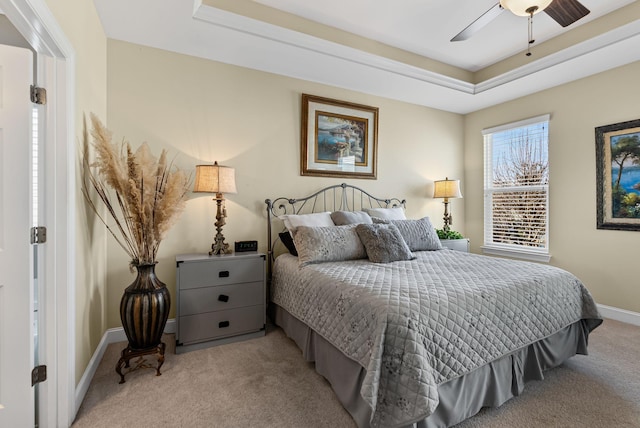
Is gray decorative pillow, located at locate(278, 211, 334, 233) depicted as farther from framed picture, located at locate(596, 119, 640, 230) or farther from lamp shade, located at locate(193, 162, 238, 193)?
framed picture, located at locate(596, 119, 640, 230)

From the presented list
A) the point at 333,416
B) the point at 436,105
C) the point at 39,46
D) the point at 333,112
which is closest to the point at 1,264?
the point at 39,46

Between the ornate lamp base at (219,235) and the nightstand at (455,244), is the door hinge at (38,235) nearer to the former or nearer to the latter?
the ornate lamp base at (219,235)

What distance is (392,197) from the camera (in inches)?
159

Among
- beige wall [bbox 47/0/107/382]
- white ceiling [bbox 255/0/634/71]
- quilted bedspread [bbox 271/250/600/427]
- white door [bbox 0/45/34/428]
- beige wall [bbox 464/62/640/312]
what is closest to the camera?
quilted bedspread [bbox 271/250/600/427]

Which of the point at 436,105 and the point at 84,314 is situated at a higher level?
the point at 436,105

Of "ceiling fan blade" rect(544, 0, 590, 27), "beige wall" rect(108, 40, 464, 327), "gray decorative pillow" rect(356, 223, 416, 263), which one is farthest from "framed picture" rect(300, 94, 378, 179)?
"ceiling fan blade" rect(544, 0, 590, 27)

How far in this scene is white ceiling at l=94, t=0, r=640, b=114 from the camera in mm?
2395

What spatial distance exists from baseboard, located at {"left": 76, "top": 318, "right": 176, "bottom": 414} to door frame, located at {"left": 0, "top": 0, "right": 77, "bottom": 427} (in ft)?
0.51

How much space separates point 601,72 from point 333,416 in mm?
4141

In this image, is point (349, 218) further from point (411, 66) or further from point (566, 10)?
point (566, 10)

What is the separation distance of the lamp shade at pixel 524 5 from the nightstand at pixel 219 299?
2.58 meters

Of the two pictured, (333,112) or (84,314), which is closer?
(84,314)

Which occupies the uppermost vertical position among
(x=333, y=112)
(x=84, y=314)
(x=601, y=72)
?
(x=601, y=72)

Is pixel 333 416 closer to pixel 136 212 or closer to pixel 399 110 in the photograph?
pixel 136 212
